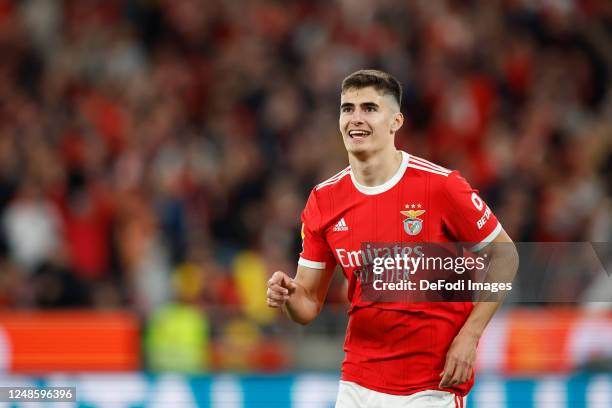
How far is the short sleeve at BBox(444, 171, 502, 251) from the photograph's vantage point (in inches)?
190

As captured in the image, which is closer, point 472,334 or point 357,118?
point 472,334

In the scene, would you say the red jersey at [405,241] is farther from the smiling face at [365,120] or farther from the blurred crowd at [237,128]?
the blurred crowd at [237,128]

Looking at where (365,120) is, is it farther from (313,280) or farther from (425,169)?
(313,280)

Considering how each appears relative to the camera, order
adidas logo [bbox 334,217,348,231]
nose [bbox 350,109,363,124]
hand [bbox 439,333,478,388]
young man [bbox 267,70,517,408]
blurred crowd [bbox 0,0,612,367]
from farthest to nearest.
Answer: blurred crowd [bbox 0,0,612,367] < adidas logo [bbox 334,217,348,231] < nose [bbox 350,109,363,124] < young man [bbox 267,70,517,408] < hand [bbox 439,333,478,388]

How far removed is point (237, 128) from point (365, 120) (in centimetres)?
677

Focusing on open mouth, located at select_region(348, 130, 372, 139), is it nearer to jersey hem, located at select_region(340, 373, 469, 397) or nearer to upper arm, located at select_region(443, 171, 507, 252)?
upper arm, located at select_region(443, 171, 507, 252)

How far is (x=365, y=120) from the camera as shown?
4957 millimetres

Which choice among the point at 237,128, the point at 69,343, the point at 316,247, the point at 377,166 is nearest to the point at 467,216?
the point at 377,166

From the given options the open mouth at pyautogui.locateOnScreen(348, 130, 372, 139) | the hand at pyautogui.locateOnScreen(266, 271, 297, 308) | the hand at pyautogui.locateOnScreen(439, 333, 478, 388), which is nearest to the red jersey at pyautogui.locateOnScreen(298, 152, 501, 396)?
the hand at pyautogui.locateOnScreen(439, 333, 478, 388)

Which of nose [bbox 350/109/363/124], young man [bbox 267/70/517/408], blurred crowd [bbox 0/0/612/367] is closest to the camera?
young man [bbox 267/70/517/408]

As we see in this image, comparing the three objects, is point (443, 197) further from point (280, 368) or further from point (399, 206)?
point (280, 368)

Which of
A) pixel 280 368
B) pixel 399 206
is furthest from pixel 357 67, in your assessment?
pixel 399 206

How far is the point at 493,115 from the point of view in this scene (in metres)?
11.9

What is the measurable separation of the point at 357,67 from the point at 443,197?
23.9 ft
